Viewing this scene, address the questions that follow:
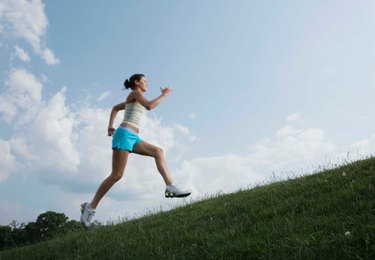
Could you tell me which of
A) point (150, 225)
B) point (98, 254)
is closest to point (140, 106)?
point (150, 225)

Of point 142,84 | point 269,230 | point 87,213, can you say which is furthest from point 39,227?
point 269,230

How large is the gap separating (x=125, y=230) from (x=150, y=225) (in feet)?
1.74

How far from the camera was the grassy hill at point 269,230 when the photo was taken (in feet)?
16.5

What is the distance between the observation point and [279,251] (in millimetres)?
5082

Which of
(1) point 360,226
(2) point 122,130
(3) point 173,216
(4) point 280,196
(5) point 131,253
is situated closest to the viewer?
(1) point 360,226

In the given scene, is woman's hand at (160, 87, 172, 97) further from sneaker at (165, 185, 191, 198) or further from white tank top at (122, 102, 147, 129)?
sneaker at (165, 185, 191, 198)

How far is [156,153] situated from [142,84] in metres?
1.48

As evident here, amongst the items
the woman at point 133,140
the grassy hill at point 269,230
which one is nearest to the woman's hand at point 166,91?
the woman at point 133,140

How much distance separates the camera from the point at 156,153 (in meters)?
9.07

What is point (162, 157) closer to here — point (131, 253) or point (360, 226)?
point (131, 253)

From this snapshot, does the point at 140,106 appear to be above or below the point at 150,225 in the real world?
above

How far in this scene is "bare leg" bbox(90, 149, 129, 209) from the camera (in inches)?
355

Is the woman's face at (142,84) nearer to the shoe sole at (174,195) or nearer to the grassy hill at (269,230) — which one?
the shoe sole at (174,195)

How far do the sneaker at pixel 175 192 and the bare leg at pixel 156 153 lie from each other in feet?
1.04
